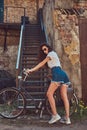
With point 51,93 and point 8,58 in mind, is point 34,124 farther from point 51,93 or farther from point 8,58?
point 8,58

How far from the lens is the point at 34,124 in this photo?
709 cm

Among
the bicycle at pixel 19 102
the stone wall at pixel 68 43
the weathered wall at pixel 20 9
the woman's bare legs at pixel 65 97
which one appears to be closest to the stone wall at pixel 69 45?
the stone wall at pixel 68 43

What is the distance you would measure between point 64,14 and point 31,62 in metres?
2.76

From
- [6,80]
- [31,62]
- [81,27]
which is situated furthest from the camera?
[6,80]

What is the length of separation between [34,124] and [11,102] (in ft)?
3.26

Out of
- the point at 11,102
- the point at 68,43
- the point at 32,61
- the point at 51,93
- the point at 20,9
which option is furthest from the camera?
the point at 20,9

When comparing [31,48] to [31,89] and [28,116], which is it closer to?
[31,89]

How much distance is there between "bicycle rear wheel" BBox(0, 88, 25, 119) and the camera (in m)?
7.48

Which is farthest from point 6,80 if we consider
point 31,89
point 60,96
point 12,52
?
point 60,96

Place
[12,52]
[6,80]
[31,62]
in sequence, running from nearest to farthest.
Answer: [31,62] → [6,80] → [12,52]

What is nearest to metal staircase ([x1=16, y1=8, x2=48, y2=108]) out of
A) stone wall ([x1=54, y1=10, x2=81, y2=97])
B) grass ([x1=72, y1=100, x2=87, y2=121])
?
stone wall ([x1=54, y1=10, x2=81, y2=97])

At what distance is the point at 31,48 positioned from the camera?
40.9ft

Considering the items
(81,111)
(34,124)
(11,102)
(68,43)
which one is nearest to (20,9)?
(68,43)

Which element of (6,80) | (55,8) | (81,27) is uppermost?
(55,8)
